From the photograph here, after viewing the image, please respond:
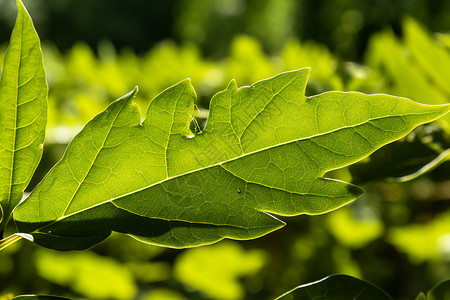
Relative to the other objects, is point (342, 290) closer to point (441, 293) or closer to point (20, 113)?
point (441, 293)

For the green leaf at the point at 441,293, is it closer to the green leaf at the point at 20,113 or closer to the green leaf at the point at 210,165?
the green leaf at the point at 210,165

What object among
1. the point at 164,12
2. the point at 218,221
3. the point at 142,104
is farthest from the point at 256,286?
the point at 164,12

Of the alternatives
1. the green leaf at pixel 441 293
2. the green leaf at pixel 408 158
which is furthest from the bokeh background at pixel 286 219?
the green leaf at pixel 441 293

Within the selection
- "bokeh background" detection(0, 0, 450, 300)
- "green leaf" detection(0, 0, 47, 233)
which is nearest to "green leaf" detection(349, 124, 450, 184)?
"bokeh background" detection(0, 0, 450, 300)

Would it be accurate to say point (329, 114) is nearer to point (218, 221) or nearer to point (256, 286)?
point (218, 221)

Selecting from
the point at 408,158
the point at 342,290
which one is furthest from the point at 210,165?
the point at 408,158

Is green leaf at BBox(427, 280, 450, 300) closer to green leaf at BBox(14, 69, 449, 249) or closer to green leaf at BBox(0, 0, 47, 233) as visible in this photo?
green leaf at BBox(14, 69, 449, 249)
